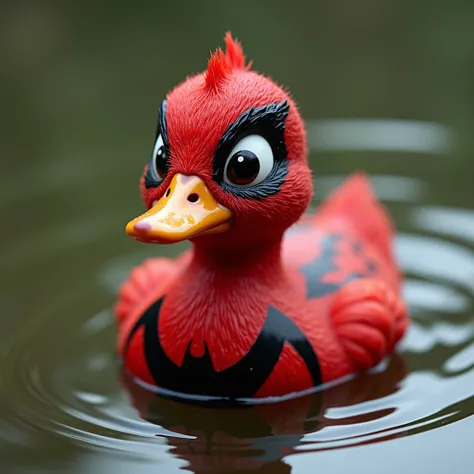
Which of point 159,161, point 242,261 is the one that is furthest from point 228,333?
point 159,161

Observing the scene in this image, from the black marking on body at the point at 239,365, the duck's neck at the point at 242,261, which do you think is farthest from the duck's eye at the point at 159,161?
the black marking on body at the point at 239,365

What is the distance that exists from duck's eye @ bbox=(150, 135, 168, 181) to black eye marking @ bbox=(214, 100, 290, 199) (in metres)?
0.17

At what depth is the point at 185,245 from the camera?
14.4 ft

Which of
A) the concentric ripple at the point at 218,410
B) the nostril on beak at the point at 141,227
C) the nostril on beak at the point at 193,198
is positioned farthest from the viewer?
the concentric ripple at the point at 218,410

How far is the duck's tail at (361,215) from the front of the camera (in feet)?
12.3

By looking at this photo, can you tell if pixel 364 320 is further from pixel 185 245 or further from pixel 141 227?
pixel 185 245

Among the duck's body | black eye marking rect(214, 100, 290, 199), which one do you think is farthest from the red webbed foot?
black eye marking rect(214, 100, 290, 199)

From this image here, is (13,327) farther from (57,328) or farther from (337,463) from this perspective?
(337,463)

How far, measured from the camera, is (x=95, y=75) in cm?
603

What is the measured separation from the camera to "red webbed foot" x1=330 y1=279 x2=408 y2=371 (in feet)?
9.87

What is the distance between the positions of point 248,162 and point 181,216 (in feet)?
0.86

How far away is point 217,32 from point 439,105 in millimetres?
1585

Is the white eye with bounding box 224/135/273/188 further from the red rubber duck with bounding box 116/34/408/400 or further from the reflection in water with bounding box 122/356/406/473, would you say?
the reflection in water with bounding box 122/356/406/473

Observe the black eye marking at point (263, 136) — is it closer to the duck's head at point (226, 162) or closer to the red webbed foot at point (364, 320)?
the duck's head at point (226, 162)
